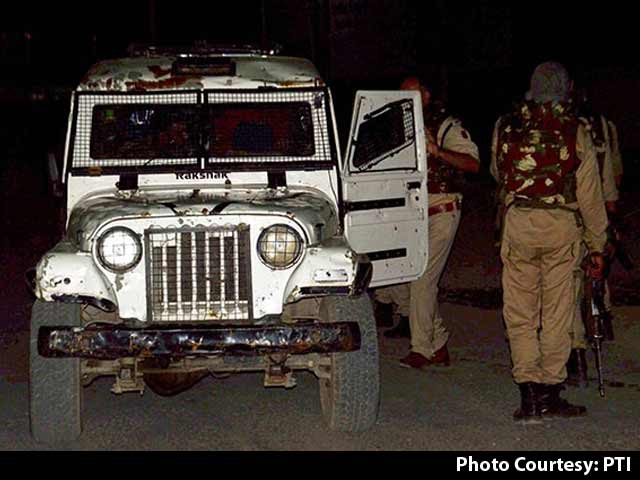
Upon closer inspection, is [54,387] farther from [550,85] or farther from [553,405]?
[550,85]

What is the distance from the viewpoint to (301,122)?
7625 millimetres

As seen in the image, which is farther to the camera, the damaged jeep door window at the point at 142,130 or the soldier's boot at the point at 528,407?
the damaged jeep door window at the point at 142,130

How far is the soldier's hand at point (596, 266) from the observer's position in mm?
6988

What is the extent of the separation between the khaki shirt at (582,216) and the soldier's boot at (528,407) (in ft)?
2.59

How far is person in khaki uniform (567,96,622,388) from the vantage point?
25.2 feet

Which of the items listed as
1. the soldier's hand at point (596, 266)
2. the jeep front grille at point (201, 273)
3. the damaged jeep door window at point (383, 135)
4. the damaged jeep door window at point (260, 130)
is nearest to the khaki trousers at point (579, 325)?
the soldier's hand at point (596, 266)

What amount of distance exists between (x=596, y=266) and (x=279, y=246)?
189 cm

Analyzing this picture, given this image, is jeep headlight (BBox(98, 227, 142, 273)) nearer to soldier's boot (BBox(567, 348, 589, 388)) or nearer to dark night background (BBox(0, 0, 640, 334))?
soldier's boot (BBox(567, 348, 589, 388))

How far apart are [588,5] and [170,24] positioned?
1271 inches

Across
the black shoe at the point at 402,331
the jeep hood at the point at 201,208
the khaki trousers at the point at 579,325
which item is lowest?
the black shoe at the point at 402,331

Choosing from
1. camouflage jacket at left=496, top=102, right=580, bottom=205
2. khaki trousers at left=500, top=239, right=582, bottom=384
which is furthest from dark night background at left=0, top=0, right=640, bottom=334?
camouflage jacket at left=496, top=102, right=580, bottom=205

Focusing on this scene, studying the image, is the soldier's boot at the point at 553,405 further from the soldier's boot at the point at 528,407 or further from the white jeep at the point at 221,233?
the white jeep at the point at 221,233

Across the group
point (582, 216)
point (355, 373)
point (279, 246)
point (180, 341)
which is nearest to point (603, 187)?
point (582, 216)

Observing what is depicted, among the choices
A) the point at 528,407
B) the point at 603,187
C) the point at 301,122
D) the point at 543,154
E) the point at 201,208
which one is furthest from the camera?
the point at 603,187
